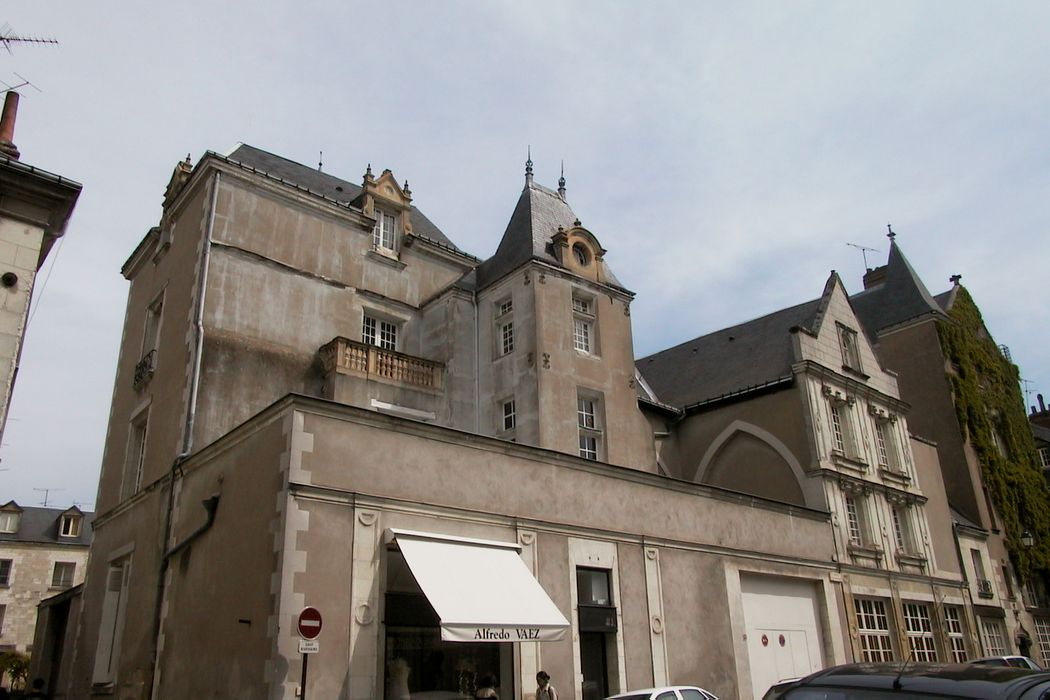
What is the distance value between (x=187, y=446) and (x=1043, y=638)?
3012 centimetres

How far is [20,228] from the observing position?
11.5m

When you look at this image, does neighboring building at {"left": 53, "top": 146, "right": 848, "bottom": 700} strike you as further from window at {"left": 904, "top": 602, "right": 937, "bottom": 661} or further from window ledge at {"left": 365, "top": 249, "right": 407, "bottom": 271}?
window at {"left": 904, "top": 602, "right": 937, "bottom": 661}

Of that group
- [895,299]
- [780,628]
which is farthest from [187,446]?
[895,299]

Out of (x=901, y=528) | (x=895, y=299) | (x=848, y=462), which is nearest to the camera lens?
(x=848, y=462)

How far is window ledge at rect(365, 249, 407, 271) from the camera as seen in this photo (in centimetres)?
2114

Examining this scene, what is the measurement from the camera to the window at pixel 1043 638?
29578mm

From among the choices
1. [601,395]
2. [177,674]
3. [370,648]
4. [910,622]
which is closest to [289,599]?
[370,648]

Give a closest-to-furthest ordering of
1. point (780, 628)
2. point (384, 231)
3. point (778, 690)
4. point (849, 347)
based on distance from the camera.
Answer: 1. point (778, 690)
2. point (780, 628)
3. point (384, 231)
4. point (849, 347)

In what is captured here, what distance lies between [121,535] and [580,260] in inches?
496

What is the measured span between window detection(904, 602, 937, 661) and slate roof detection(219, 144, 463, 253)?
16240mm

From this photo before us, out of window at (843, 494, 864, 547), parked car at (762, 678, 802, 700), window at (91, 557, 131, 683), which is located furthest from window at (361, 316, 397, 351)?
parked car at (762, 678, 802, 700)

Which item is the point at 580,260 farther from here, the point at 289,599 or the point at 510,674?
the point at 289,599

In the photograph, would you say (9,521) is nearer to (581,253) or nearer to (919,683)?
(581,253)

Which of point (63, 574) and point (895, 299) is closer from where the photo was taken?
point (895, 299)
